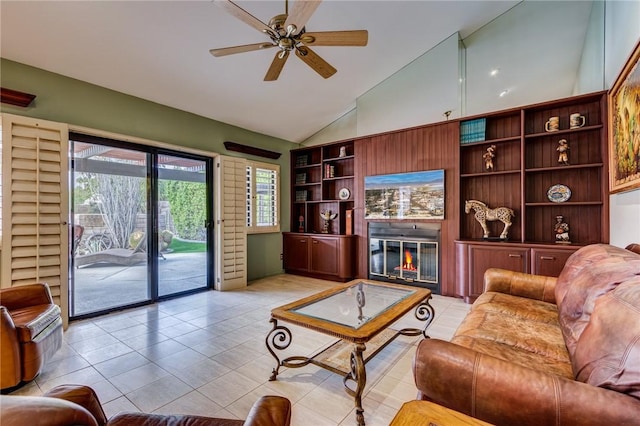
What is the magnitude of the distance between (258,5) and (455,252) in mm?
3754

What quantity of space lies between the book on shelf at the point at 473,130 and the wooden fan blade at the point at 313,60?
7.47 ft

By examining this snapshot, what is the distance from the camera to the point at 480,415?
1.05m

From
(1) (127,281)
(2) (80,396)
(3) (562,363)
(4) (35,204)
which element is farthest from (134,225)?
(3) (562,363)

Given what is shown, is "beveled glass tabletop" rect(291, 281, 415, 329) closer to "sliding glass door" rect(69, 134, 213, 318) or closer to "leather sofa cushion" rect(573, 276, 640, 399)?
"leather sofa cushion" rect(573, 276, 640, 399)

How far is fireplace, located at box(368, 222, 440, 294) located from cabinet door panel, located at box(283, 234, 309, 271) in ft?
4.16

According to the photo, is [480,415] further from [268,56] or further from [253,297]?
[268,56]

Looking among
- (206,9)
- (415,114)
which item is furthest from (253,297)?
(415,114)

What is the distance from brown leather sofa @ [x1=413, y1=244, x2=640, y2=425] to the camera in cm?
89

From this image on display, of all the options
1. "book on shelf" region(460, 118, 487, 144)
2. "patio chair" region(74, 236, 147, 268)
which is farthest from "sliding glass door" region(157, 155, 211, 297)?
"book on shelf" region(460, 118, 487, 144)

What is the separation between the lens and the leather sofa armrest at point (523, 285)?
2308mm

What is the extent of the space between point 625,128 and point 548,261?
1.54 metres

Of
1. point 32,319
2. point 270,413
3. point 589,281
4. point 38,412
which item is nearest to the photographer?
point 38,412

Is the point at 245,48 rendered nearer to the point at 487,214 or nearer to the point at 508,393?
the point at 508,393

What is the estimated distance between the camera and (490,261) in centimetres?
351
